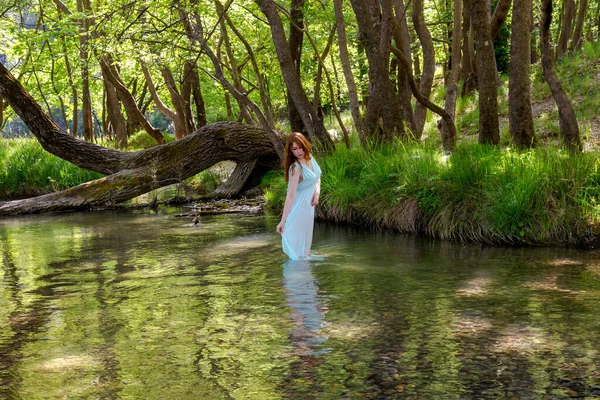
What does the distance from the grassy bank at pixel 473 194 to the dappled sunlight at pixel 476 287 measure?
2282mm

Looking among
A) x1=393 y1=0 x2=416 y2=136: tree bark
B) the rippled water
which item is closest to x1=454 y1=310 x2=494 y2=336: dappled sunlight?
the rippled water

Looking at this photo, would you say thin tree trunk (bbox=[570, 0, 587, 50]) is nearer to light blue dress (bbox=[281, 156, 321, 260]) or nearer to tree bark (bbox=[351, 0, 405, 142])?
tree bark (bbox=[351, 0, 405, 142])

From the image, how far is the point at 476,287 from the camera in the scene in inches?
322

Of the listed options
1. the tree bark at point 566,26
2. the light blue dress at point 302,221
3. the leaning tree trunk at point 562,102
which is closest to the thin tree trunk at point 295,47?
the leaning tree trunk at point 562,102

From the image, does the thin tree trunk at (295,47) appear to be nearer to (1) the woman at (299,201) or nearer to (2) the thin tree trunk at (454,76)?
(2) the thin tree trunk at (454,76)

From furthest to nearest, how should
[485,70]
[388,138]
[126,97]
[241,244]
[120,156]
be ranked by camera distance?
[126,97]
[120,156]
[388,138]
[485,70]
[241,244]

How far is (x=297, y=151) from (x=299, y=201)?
2.69 feet

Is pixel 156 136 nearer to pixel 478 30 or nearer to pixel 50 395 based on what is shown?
pixel 478 30

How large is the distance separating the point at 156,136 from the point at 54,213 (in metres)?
9.63

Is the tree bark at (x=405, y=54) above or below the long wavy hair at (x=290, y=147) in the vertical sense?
above

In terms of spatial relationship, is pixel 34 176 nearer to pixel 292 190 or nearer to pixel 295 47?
pixel 295 47

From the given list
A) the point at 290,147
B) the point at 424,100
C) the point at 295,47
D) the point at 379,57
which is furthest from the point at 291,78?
the point at 290,147

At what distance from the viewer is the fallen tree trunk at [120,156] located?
56.3 ft

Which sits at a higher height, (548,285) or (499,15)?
(499,15)
